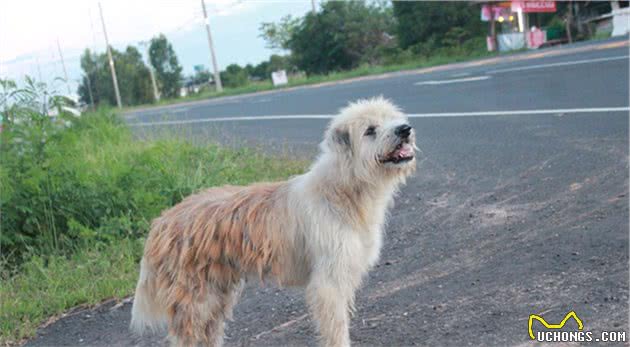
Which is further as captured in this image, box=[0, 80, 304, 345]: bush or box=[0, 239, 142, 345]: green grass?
box=[0, 80, 304, 345]: bush

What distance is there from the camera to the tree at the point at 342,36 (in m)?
51.2

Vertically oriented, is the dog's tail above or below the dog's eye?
below

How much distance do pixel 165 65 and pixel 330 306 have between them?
236ft

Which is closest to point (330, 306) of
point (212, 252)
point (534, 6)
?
point (212, 252)

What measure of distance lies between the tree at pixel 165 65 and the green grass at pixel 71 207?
62516mm

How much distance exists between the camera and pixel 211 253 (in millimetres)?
4246

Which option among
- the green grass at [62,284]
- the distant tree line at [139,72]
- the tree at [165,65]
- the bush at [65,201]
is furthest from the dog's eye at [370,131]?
the tree at [165,65]

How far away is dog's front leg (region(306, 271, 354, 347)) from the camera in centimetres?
410

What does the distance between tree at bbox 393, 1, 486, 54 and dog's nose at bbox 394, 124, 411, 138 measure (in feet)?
144

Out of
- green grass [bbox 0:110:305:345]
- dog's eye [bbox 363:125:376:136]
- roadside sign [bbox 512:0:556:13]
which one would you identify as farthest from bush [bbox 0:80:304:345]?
roadside sign [bbox 512:0:556:13]

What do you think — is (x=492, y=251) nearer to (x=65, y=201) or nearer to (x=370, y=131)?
(x=370, y=131)

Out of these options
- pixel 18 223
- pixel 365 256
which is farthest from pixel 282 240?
pixel 18 223

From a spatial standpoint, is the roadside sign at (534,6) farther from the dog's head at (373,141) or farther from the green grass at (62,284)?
the dog's head at (373,141)

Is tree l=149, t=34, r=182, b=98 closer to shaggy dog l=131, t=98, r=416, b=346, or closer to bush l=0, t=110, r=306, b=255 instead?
bush l=0, t=110, r=306, b=255
